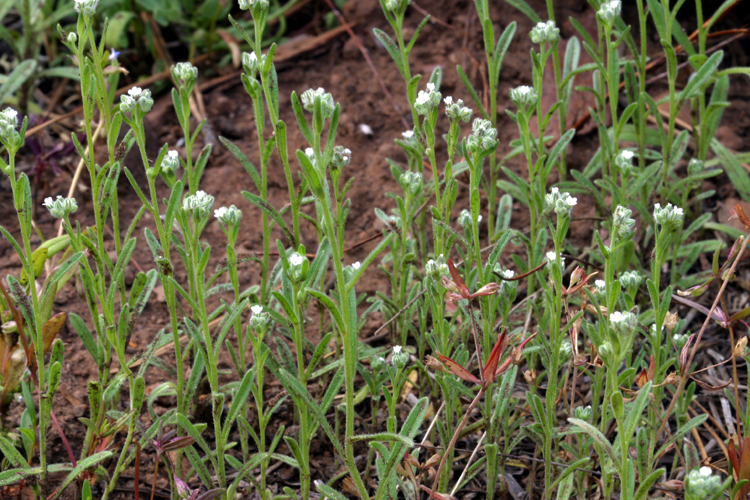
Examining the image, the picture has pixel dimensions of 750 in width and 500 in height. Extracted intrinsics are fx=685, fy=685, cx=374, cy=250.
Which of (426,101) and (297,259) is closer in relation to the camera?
(297,259)

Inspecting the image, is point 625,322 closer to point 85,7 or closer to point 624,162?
point 624,162

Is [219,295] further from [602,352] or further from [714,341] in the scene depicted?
[714,341]

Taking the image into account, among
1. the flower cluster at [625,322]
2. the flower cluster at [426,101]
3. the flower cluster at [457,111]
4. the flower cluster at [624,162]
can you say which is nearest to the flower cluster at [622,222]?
the flower cluster at [625,322]

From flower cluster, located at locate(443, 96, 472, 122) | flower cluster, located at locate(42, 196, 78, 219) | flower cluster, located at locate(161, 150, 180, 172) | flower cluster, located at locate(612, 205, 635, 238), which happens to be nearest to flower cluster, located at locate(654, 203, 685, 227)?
flower cluster, located at locate(612, 205, 635, 238)

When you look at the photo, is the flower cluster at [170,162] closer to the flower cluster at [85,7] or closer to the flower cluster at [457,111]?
the flower cluster at [85,7]

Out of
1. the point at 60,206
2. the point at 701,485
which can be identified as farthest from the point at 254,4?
the point at 701,485

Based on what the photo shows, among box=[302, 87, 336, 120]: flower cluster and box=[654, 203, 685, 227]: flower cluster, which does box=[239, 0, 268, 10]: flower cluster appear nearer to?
box=[302, 87, 336, 120]: flower cluster

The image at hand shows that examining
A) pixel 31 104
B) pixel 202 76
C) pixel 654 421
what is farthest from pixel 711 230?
pixel 31 104
